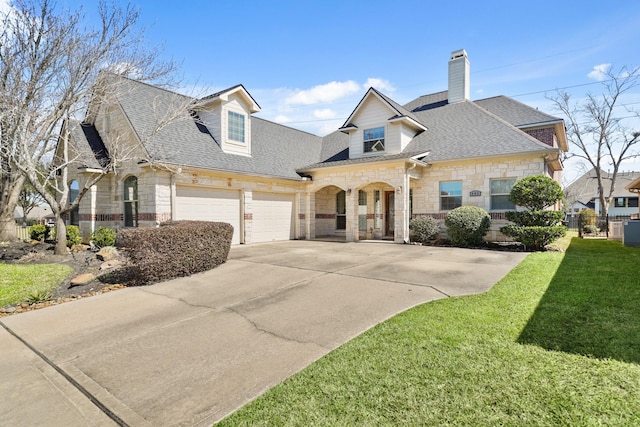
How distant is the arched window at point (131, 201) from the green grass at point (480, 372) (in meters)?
11.5

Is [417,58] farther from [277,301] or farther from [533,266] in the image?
[277,301]

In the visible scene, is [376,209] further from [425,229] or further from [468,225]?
[468,225]

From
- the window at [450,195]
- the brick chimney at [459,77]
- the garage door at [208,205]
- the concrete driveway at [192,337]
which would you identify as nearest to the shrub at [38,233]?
the garage door at [208,205]

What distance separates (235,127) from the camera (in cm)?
1495

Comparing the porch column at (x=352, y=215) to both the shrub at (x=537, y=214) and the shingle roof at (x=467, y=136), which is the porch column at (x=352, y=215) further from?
the shrub at (x=537, y=214)

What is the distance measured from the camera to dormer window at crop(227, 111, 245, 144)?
1477 cm

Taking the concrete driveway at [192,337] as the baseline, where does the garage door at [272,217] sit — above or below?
above

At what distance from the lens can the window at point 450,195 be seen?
14523mm

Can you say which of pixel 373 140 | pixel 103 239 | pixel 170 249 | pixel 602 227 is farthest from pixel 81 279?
pixel 602 227

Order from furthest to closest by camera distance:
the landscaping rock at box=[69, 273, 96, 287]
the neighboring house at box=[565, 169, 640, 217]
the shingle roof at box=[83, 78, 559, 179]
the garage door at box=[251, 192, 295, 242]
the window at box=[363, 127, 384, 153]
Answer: the neighboring house at box=[565, 169, 640, 217], the window at box=[363, 127, 384, 153], the garage door at box=[251, 192, 295, 242], the shingle roof at box=[83, 78, 559, 179], the landscaping rock at box=[69, 273, 96, 287]

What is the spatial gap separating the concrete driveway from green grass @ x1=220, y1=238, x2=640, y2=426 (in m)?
0.46

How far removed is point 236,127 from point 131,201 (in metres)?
5.53

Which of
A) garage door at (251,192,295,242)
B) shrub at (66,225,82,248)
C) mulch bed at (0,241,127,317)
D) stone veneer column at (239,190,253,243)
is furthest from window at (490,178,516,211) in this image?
shrub at (66,225,82,248)

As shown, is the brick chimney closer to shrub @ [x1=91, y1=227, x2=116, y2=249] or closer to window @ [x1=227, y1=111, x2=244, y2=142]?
window @ [x1=227, y1=111, x2=244, y2=142]
